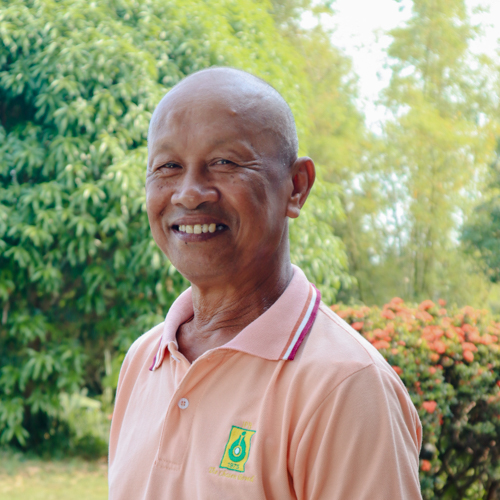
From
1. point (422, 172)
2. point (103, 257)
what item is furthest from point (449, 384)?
point (422, 172)

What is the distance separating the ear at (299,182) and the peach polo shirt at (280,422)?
15 centimetres

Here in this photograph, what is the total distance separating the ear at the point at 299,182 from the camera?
117 cm

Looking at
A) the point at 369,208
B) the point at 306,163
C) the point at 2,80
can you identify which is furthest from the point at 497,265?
the point at 306,163

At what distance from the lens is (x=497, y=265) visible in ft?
25.6

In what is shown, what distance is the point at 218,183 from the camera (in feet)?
3.53

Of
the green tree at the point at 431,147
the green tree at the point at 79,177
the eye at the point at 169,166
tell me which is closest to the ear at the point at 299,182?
the eye at the point at 169,166

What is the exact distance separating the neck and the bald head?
0.22 meters

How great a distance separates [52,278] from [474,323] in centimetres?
306

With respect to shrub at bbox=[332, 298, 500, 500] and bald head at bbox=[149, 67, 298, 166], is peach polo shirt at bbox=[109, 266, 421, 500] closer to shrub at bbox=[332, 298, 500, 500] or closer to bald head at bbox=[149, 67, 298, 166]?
bald head at bbox=[149, 67, 298, 166]

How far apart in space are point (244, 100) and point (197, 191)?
180mm

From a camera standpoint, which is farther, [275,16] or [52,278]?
[275,16]

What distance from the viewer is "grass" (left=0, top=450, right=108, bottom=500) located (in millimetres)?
4566

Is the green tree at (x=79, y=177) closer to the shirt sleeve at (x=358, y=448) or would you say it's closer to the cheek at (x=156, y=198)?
the cheek at (x=156, y=198)

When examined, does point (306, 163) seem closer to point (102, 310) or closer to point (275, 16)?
point (102, 310)
